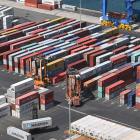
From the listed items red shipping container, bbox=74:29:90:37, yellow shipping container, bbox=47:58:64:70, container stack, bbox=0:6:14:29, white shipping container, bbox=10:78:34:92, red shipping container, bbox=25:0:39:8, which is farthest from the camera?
red shipping container, bbox=25:0:39:8

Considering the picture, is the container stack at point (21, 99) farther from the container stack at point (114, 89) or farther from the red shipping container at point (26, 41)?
the red shipping container at point (26, 41)

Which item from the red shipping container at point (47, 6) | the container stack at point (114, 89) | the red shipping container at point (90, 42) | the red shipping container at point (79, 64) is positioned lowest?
the container stack at point (114, 89)

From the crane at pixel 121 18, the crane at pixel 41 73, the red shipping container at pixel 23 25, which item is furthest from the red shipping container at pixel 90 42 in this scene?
the red shipping container at pixel 23 25

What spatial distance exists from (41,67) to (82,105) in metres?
14.1

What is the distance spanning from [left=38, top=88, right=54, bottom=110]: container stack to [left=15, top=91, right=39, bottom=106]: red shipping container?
1179mm

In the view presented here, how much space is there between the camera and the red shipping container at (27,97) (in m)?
108

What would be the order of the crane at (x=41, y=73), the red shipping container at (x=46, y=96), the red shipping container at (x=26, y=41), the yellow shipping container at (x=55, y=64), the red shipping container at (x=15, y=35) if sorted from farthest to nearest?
the red shipping container at (x=15, y=35), the red shipping container at (x=26, y=41), the yellow shipping container at (x=55, y=64), the crane at (x=41, y=73), the red shipping container at (x=46, y=96)

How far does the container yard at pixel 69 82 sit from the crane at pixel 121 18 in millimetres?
4515

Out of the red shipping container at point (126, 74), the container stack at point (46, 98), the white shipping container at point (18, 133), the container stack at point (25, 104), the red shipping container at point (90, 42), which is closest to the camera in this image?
the white shipping container at point (18, 133)

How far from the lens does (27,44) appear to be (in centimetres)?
14412

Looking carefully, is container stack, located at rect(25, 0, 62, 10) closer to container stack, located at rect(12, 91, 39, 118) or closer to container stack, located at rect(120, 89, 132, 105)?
container stack, located at rect(120, 89, 132, 105)

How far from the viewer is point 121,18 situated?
555 ft

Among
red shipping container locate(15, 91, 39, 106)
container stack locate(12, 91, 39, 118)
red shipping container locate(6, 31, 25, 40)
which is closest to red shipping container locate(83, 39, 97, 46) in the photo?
red shipping container locate(6, 31, 25, 40)

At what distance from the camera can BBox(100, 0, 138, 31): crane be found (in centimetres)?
16538
